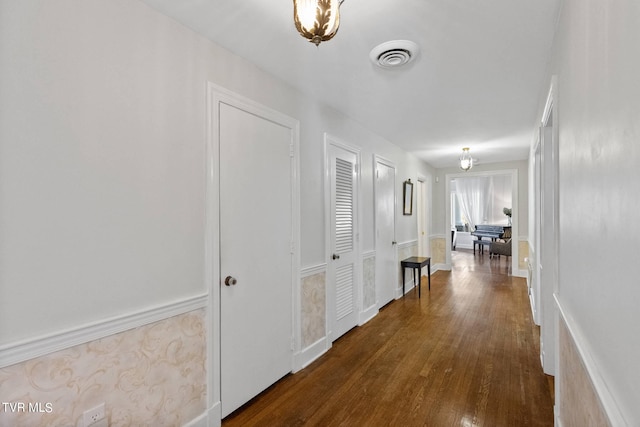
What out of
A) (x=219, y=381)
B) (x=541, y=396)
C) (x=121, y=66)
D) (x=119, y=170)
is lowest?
(x=541, y=396)

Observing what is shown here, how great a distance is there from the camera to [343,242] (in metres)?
3.30

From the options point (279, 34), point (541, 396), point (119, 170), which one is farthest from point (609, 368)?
point (279, 34)

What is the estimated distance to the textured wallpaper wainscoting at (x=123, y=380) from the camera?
1212mm

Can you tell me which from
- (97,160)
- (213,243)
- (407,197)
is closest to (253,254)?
(213,243)

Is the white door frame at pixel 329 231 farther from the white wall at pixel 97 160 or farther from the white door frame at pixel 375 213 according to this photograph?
the white wall at pixel 97 160

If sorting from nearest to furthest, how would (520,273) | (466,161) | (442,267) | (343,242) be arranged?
(343,242)
(466,161)
(520,273)
(442,267)

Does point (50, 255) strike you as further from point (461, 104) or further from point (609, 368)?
point (461, 104)

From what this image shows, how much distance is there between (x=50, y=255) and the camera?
127 cm

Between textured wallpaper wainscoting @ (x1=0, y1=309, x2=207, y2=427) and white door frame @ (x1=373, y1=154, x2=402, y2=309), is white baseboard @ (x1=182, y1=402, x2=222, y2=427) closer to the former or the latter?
textured wallpaper wainscoting @ (x1=0, y1=309, x2=207, y2=427)

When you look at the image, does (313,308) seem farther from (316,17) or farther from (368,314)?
(316,17)

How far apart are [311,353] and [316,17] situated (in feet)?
8.35

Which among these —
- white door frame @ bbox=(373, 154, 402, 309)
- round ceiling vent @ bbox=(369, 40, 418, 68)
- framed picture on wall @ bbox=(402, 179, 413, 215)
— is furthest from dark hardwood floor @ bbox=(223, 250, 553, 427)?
round ceiling vent @ bbox=(369, 40, 418, 68)

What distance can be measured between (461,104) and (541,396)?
8.24 ft

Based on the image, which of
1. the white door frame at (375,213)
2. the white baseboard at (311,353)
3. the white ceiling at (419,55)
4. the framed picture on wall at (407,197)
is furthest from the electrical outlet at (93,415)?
the framed picture on wall at (407,197)
